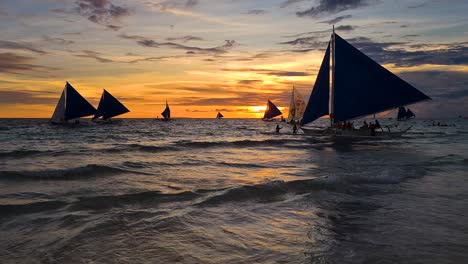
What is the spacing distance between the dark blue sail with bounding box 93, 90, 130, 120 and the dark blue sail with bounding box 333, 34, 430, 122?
69864 millimetres

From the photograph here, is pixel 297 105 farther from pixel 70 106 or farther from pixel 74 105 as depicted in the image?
pixel 70 106

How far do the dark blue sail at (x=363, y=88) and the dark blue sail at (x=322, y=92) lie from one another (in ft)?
4.71

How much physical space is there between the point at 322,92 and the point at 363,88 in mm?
4515

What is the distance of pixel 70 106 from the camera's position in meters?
72.3

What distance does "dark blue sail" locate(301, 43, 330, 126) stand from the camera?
37.3 metres

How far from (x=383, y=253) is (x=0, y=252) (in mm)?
7249

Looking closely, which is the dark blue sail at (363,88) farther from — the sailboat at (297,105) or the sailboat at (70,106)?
the sailboat at (70,106)

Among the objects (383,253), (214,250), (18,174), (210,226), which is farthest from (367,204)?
(18,174)

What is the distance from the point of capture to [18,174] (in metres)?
17.3

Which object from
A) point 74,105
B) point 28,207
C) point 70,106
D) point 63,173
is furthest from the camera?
point 74,105

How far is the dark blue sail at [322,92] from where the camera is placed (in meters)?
37.3

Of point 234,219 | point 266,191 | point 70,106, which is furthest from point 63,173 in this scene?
point 70,106

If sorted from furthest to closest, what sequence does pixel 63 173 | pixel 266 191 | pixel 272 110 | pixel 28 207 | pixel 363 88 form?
pixel 272 110 → pixel 363 88 → pixel 63 173 → pixel 266 191 → pixel 28 207

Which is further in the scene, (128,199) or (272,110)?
(272,110)
